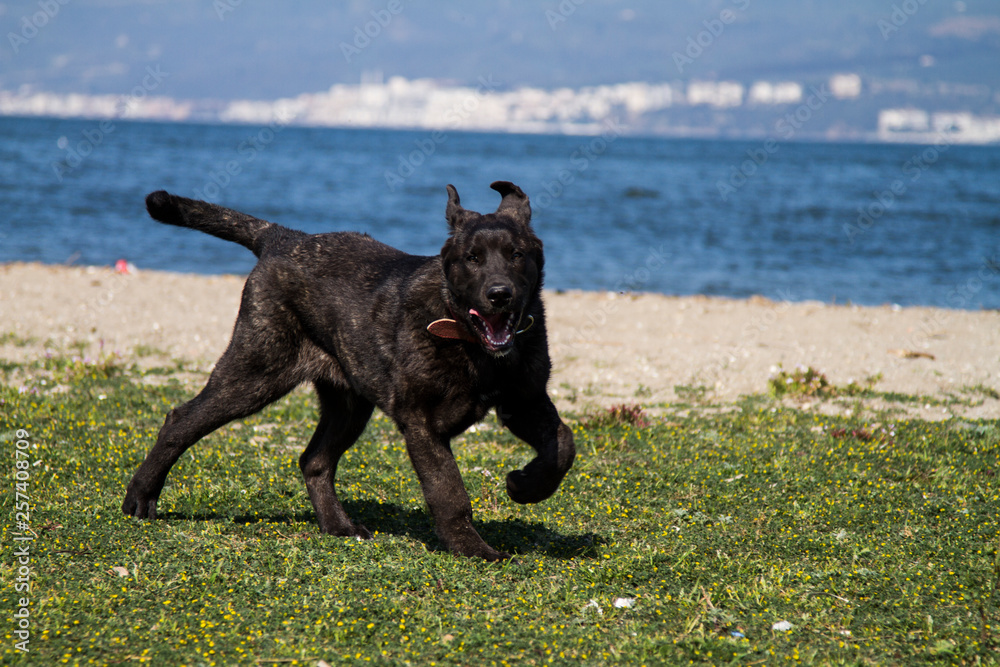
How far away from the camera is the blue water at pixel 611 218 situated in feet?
72.2

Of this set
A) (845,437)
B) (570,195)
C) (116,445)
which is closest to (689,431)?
(845,437)

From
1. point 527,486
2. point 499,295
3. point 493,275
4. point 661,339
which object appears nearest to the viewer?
point 499,295

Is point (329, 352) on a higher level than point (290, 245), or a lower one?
lower

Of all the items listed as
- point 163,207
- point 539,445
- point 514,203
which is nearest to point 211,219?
point 163,207

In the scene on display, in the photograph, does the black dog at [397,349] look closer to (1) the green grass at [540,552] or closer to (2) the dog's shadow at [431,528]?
(2) the dog's shadow at [431,528]

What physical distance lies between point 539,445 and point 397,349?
105cm

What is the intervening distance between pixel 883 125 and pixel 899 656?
712ft

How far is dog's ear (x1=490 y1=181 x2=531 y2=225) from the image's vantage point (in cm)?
566

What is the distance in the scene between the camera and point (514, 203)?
579 centimetres

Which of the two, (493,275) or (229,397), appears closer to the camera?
(493,275)

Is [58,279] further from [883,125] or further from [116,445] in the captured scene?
[883,125]

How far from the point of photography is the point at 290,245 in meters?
6.34

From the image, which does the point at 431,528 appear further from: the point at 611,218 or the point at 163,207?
the point at 611,218

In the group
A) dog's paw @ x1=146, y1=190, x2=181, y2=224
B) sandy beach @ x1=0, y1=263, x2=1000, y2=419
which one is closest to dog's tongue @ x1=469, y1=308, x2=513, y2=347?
dog's paw @ x1=146, y1=190, x2=181, y2=224
